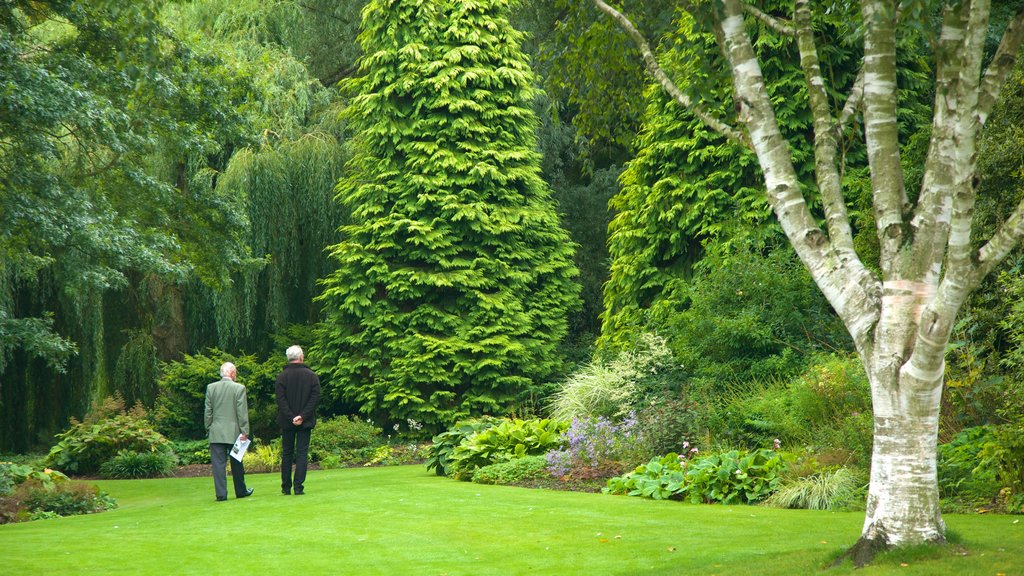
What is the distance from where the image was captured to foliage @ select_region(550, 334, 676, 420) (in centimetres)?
1278

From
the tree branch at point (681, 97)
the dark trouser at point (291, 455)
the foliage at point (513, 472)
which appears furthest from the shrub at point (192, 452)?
the tree branch at point (681, 97)

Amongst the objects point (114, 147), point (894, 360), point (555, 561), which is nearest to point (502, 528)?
point (555, 561)

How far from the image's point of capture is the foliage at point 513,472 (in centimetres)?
1157

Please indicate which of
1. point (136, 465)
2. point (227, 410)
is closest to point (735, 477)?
point (227, 410)

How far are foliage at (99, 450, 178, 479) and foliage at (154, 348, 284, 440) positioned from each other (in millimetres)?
2949

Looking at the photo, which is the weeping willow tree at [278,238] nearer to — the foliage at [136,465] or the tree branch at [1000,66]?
the foliage at [136,465]

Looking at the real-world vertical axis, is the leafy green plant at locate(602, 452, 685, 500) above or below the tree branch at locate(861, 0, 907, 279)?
below

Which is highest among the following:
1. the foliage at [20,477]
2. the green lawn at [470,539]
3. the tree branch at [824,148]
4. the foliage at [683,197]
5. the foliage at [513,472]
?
the foliage at [683,197]

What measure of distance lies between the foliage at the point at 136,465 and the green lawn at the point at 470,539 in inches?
202

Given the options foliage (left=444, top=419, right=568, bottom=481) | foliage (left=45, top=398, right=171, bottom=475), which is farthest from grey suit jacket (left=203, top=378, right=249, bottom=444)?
foliage (left=45, top=398, right=171, bottom=475)

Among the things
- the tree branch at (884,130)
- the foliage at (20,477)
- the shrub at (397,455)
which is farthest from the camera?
the shrub at (397,455)

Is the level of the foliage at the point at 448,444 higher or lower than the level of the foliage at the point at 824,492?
higher

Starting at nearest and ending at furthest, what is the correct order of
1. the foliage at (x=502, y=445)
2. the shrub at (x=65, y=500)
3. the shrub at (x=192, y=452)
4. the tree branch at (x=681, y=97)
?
the tree branch at (x=681, y=97), the shrub at (x=65, y=500), the foliage at (x=502, y=445), the shrub at (x=192, y=452)

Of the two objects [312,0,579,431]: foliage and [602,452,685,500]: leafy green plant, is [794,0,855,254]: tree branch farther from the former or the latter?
[312,0,579,431]: foliage
